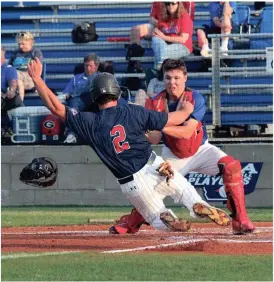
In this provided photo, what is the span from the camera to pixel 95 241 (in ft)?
32.1

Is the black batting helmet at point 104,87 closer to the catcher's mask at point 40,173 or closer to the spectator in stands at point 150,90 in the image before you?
the catcher's mask at point 40,173

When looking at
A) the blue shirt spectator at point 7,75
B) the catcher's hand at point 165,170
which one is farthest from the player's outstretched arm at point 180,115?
the blue shirt spectator at point 7,75

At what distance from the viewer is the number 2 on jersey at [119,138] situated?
343 inches

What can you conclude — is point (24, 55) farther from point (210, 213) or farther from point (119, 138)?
point (210, 213)

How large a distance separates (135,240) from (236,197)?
3.83 feet

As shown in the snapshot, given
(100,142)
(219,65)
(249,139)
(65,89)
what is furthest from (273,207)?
(100,142)

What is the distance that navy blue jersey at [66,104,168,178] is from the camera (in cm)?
871

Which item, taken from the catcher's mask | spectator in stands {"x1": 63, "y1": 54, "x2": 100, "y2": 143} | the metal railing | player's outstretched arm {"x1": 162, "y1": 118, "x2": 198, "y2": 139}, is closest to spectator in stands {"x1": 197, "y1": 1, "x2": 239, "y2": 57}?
the metal railing

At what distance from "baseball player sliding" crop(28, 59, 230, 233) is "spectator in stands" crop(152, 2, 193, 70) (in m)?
7.17

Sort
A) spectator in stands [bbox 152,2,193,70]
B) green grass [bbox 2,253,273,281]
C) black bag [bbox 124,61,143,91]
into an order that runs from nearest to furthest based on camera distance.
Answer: green grass [bbox 2,253,273,281] → spectator in stands [bbox 152,2,193,70] → black bag [bbox 124,61,143,91]

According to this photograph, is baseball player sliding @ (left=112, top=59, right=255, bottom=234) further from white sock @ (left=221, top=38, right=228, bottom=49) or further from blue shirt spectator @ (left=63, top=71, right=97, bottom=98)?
white sock @ (left=221, top=38, right=228, bottom=49)

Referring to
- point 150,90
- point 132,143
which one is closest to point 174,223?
point 132,143

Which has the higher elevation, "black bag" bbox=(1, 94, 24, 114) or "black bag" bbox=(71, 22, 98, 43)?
"black bag" bbox=(71, 22, 98, 43)

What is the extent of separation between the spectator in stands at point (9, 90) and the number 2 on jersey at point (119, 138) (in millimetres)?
7355
